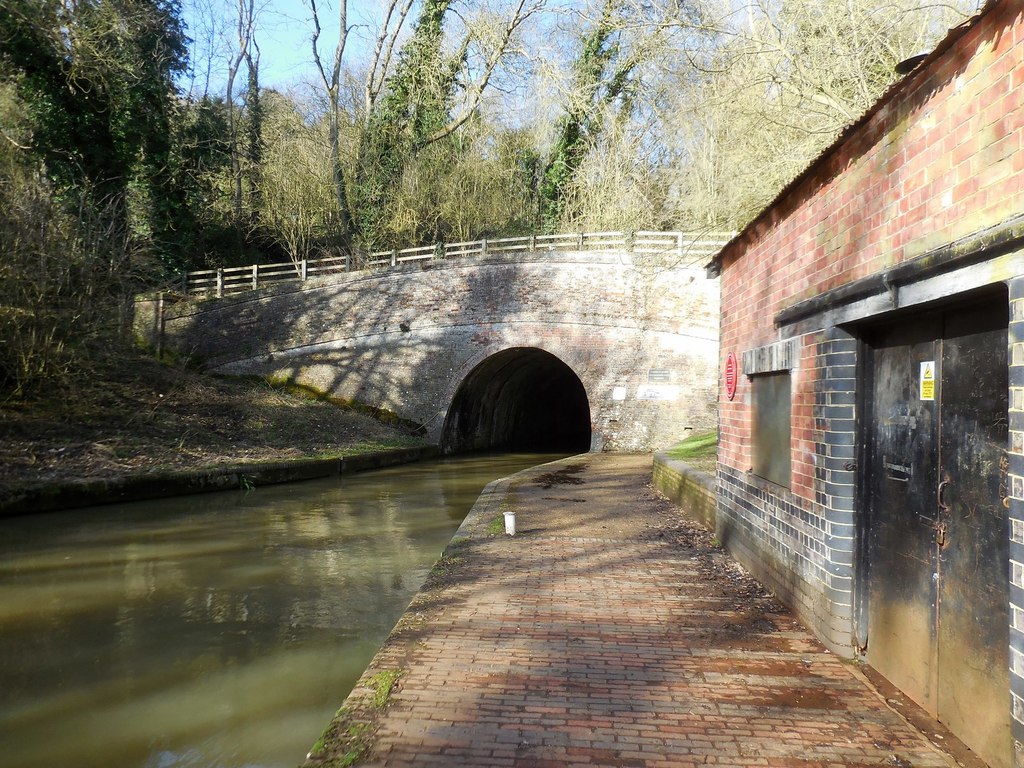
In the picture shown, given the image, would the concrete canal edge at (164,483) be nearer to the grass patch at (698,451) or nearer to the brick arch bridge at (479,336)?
the brick arch bridge at (479,336)

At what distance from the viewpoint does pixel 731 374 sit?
6469 mm

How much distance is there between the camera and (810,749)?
2.95 metres

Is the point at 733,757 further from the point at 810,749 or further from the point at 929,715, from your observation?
the point at 929,715

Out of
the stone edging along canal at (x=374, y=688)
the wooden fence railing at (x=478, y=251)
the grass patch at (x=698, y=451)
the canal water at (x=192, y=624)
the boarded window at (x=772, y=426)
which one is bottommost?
the canal water at (x=192, y=624)

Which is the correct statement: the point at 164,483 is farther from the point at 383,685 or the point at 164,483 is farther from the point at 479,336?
the point at 479,336

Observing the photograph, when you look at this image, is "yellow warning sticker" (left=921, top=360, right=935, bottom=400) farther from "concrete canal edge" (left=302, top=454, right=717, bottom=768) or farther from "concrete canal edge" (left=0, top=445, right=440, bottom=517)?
"concrete canal edge" (left=0, top=445, right=440, bottom=517)

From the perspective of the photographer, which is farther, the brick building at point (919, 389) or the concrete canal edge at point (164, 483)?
the concrete canal edge at point (164, 483)

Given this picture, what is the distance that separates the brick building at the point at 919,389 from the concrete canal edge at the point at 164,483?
934cm

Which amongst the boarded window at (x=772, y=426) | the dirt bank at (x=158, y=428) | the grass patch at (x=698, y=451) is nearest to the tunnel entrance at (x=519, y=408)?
the dirt bank at (x=158, y=428)

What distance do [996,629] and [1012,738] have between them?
0.39 metres

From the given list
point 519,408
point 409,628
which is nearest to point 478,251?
point 519,408

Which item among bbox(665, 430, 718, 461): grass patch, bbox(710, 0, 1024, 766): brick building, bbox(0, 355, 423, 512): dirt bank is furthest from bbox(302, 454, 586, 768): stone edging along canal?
bbox(0, 355, 423, 512): dirt bank

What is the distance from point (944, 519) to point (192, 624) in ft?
17.0

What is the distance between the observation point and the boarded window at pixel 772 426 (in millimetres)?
4961
